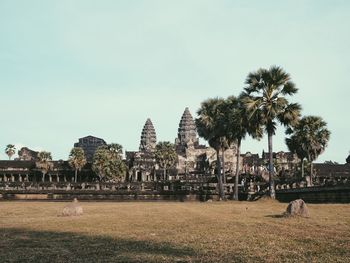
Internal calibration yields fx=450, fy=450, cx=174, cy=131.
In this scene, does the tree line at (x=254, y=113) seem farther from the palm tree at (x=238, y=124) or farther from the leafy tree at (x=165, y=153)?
the leafy tree at (x=165, y=153)

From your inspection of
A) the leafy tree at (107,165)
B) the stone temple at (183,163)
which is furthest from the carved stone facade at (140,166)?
the leafy tree at (107,165)

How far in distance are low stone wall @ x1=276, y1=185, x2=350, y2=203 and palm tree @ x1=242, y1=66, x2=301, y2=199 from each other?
14.1 ft

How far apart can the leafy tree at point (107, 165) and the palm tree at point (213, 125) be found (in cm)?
5868

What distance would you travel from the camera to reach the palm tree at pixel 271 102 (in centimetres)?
4369

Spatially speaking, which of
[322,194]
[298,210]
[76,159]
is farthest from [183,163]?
[298,210]

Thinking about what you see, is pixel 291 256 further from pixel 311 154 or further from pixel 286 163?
pixel 286 163

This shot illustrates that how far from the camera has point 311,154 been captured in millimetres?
67875

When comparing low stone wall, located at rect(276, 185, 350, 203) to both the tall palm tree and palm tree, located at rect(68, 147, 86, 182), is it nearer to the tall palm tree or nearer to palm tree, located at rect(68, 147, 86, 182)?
the tall palm tree

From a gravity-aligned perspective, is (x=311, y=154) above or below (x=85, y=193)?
above

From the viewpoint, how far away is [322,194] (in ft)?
140

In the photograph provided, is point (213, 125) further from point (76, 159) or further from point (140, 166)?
point (140, 166)

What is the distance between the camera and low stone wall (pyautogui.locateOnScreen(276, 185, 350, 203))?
3891 cm

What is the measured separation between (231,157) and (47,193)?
110m

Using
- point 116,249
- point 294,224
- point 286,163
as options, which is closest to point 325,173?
point 286,163
